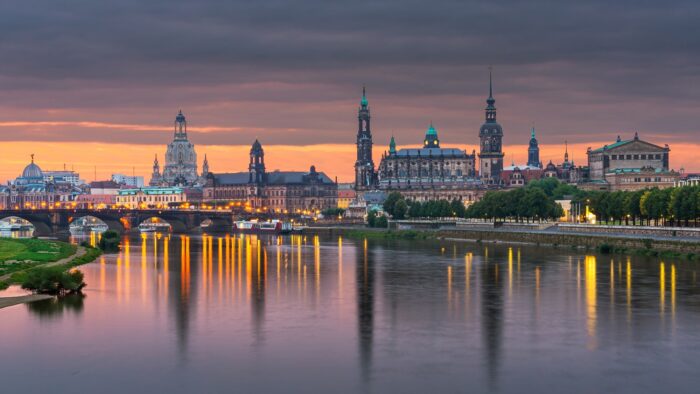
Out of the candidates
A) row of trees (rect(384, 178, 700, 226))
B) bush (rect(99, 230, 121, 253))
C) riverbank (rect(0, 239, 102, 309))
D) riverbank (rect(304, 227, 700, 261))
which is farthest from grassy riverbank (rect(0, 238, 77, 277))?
row of trees (rect(384, 178, 700, 226))

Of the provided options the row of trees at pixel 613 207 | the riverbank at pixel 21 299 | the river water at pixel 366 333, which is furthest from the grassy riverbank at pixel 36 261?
the row of trees at pixel 613 207

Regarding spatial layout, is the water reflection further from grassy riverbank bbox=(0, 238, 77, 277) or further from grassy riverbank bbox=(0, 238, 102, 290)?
grassy riverbank bbox=(0, 238, 77, 277)

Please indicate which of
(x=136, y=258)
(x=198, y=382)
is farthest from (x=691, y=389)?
(x=136, y=258)

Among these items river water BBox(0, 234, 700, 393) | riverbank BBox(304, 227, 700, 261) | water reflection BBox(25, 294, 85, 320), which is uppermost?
riverbank BBox(304, 227, 700, 261)


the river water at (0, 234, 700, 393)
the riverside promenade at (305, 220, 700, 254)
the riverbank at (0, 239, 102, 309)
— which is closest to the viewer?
the river water at (0, 234, 700, 393)

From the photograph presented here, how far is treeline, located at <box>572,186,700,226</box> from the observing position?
11750cm

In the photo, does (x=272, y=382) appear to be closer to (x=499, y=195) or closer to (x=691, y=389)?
(x=691, y=389)

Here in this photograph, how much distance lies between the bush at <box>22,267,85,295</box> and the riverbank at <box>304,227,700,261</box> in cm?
4862

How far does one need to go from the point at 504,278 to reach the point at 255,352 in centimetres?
3757

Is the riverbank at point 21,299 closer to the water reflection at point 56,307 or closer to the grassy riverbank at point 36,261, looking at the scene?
the water reflection at point 56,307

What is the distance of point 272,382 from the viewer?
40125 mm

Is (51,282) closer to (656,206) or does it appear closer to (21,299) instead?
(21,299)

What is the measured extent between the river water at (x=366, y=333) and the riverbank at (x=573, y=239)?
9218 millimetres

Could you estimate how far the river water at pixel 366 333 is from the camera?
40.4 meters
